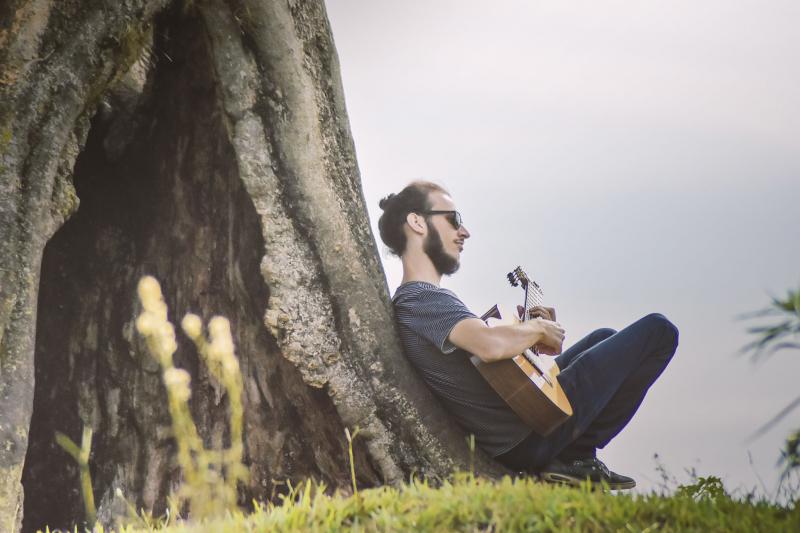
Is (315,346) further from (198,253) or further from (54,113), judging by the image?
(54,113)

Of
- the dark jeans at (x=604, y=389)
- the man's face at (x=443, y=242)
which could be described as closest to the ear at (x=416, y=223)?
the man's face at (x=443, y=242)

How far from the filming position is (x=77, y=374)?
4.94m

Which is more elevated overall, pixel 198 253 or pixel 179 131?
pixel 179 131

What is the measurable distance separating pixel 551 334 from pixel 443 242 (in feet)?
3.15

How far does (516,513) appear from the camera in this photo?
2824mm

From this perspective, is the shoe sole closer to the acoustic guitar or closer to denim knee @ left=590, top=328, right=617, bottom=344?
the acoustic guitar

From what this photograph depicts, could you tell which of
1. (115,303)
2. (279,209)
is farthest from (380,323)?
(115,303)

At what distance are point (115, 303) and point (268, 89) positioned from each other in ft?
5.37

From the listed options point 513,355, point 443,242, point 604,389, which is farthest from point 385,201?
point 604,389

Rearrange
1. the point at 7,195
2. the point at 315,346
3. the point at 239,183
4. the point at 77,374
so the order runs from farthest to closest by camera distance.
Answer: the point at 77,374 → the point at 239,183 → the point at 315,346 → the point at 7,195

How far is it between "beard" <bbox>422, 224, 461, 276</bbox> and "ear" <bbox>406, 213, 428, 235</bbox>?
0.20ft

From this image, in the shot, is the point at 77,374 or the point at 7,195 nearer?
the point at 7,195

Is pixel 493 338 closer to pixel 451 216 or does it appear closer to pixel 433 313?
pixel 433 313

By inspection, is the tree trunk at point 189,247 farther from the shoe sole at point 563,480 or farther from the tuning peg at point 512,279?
the tuning peg at point 512,279
